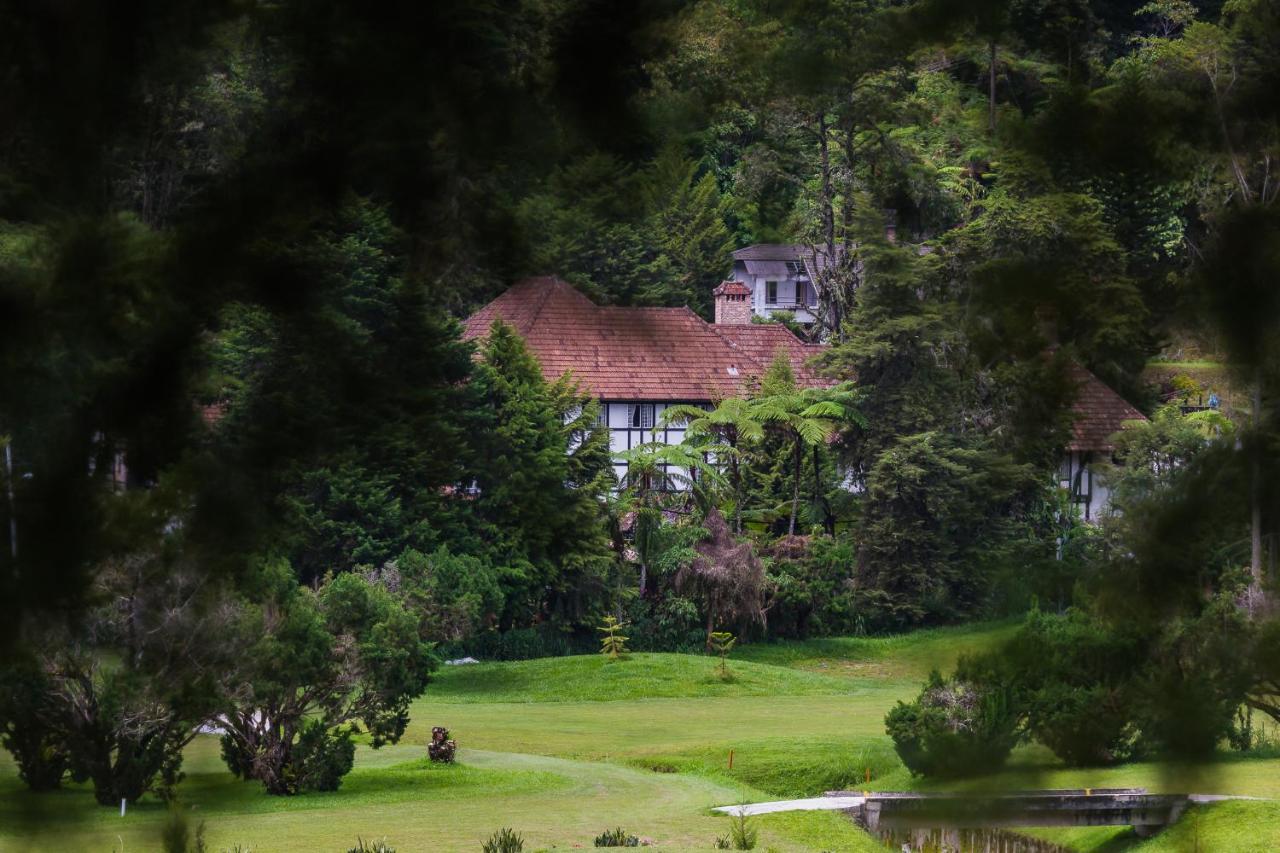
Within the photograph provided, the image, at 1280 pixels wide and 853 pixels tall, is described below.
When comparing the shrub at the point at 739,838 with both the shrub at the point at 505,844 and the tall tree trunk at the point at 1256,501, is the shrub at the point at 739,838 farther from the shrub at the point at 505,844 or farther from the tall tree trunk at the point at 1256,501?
the tall tree trunk at the point at 1256,501

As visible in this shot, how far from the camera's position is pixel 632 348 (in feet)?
14.9

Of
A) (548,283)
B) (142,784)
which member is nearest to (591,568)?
(142,784)

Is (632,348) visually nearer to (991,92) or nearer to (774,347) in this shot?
(991,92)

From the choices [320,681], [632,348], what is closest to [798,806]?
[320,681]

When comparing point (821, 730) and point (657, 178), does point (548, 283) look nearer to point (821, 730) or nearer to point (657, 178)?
point (657, 178)

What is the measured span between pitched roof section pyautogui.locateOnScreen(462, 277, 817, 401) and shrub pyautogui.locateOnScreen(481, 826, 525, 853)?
3.45 meters

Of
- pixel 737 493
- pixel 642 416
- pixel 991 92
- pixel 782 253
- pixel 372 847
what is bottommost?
pixel 372 847

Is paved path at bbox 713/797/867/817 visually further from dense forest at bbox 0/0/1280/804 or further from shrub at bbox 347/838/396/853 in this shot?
dense forest at bbox 0/0/1280/804

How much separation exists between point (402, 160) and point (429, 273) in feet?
0.75

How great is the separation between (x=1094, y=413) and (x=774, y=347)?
23926 mm

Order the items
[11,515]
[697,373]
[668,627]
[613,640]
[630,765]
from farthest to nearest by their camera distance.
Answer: [668,627]
[613,640]
[697,373]
[630,765]
[11,515]

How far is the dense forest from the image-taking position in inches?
79.5

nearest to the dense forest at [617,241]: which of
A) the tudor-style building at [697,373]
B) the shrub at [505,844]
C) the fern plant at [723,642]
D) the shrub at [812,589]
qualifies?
the shrub at [505,844]


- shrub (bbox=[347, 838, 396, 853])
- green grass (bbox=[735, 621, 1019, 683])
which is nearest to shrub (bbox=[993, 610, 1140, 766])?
shrub (bbox=[347, 838, 396, 853])
